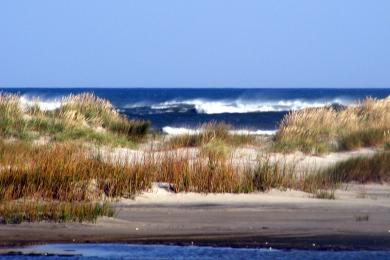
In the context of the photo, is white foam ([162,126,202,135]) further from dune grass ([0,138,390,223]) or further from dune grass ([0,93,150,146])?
dune grass ([0,138,390,223])

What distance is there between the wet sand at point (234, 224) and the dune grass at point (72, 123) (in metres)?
7.12

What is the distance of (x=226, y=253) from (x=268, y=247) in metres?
0.55

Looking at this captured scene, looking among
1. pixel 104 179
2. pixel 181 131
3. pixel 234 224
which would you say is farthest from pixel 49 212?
pixel 181 131

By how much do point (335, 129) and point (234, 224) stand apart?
12112 millimetres

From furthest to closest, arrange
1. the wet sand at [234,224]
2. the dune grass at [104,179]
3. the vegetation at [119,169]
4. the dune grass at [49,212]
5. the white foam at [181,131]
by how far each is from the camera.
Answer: the white foam at [181,131]
the vegetation at [119,169]
the dune grass at [104,179]
the dune grass at [49,212]
the wet sand at [234,224]

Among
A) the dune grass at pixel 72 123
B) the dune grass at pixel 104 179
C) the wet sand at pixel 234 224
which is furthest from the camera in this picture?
the dune grass at pixel 72 123

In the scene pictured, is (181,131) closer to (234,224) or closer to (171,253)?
(234,224)

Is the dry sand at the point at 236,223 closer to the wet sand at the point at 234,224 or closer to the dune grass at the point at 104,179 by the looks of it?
the wet sand at the point at 234,224

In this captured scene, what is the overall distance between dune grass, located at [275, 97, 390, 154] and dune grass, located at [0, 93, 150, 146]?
3.44 metres

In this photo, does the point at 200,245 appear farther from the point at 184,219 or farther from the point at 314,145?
the point at 314,145

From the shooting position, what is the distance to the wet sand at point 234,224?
35.6 feet

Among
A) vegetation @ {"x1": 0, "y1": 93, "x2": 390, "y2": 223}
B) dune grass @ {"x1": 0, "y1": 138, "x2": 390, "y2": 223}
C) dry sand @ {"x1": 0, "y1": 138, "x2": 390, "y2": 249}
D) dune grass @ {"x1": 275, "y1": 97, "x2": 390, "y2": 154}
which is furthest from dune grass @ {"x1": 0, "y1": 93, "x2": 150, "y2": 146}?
dry sand @ {"x1": 0, "y1": 138, "x2": 390, "y2": 249}

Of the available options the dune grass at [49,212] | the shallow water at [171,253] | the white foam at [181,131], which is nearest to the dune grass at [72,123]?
the white foam at [181,131]

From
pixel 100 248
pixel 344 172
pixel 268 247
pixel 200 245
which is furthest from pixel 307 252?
pixel 344 172
